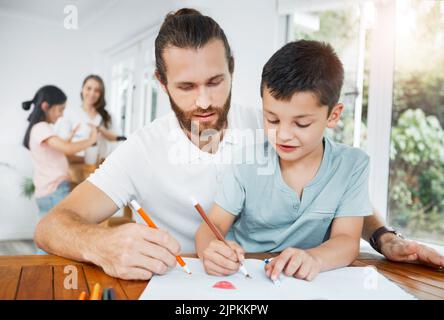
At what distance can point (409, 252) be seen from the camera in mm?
738

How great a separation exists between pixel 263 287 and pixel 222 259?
0.21ft

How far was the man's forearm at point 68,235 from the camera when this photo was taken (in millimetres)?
624

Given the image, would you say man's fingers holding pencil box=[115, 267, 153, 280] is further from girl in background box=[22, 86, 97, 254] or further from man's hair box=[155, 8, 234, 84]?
girl in background box=[22, 86, 97, 254]

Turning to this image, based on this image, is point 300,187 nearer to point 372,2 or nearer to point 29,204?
point 372,2

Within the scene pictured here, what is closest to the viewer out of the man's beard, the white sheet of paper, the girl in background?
the white sheet of paper

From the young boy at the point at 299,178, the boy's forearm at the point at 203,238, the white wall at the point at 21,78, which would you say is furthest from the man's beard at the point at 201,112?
the white wall at the point at 21,78

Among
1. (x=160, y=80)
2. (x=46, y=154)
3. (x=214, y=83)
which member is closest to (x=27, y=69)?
(x=46, y=154)

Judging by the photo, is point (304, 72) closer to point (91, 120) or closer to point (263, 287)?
point (263, 287)

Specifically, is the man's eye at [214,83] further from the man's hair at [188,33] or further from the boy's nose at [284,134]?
the boy's nose at [284,134]

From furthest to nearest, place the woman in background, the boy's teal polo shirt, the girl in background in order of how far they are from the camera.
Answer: the woman in background < the girl in background < the boy's teal polo shirt

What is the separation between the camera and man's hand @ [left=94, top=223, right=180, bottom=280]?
0.55 meters

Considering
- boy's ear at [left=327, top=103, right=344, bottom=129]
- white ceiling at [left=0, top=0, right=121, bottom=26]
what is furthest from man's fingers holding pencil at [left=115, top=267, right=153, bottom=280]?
white ceiling at [left=0, top=0, right=121, bottom=26]

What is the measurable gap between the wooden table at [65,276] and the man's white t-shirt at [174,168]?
0.77ft
